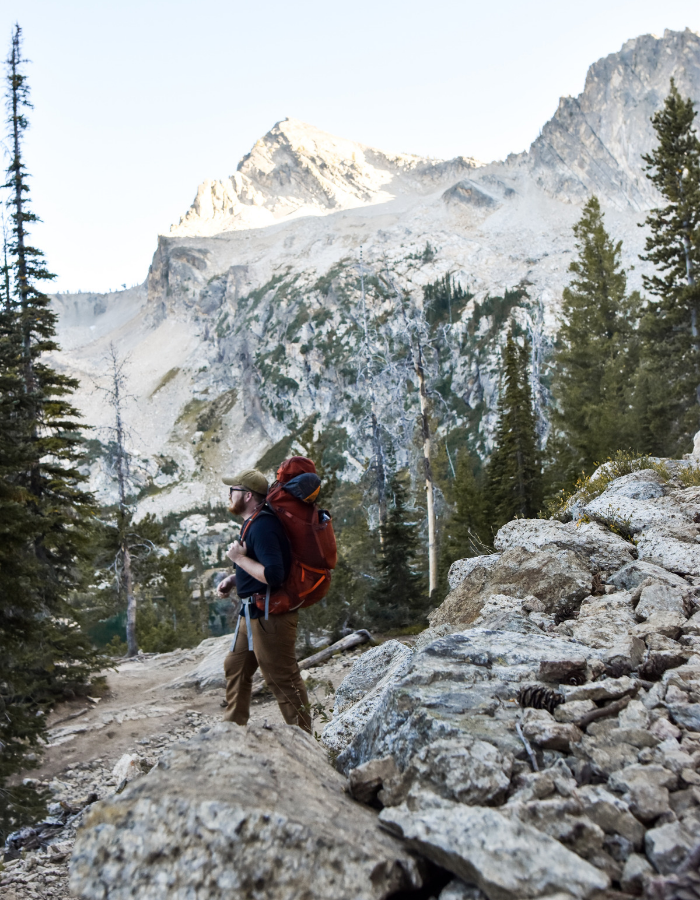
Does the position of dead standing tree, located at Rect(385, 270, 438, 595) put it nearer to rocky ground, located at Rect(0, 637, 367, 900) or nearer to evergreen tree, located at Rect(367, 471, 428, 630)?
evergreen tree, located at Rect(367, 471, 428, 630)

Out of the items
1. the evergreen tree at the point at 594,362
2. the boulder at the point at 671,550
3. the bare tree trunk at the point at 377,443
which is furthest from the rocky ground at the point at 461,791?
the bare tree trunk at the point at 377,443

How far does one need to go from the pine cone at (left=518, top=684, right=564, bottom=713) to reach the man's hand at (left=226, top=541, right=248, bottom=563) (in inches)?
95.7

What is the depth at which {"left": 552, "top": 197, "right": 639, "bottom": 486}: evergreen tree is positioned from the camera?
87.1 feet

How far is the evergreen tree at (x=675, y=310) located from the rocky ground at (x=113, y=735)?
18108 mm

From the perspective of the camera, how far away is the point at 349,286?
5832 inches

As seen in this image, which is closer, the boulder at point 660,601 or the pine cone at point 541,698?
the pine cone at point 541,698

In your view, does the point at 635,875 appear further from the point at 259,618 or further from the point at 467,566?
the point at 467,566

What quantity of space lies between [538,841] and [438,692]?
59.6 inches

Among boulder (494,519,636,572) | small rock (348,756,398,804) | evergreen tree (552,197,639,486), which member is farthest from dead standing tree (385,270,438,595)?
small rock (348,756,398,804)

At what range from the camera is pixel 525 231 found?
153m

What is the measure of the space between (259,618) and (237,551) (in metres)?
0.62

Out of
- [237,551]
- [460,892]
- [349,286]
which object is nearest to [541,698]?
[460,892]

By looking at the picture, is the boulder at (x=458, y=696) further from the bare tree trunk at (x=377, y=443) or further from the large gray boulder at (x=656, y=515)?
the bare tree trunk at (x=377, y=443)

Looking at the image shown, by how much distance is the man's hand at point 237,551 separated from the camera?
16.0 ft
